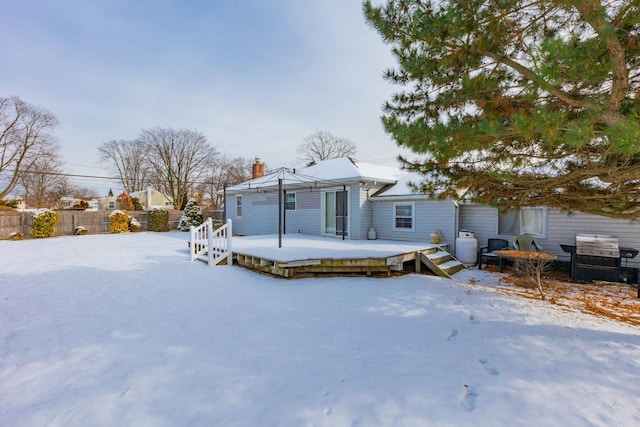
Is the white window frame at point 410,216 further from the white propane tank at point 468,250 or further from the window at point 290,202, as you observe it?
the window at point 290,202

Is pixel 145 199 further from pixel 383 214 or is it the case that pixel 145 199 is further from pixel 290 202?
pixel 383 214

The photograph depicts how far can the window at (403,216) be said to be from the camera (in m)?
10.2

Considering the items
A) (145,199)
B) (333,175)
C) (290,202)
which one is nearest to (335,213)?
(333,175)

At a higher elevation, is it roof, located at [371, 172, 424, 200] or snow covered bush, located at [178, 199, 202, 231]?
roof, located at [371, 172, 424, 200]

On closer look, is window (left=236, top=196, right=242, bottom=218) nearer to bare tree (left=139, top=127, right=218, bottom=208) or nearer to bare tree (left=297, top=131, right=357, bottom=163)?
bare tree (left=139, top=127, right=218, bottom=208)

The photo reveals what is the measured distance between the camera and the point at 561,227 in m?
7.96

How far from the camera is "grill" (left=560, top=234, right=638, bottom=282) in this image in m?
6.52

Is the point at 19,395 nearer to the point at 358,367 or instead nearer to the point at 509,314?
the point at 358,367

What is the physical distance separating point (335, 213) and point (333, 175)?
4.98 feet

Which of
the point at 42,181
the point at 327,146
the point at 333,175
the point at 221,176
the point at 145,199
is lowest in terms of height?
the point at 333,175

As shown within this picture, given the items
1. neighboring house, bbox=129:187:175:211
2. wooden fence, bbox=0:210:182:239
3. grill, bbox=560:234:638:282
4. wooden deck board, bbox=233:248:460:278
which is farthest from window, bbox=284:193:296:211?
neighboring house, bbox=129:187:175:211

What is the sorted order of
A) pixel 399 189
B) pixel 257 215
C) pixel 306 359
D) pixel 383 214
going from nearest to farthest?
pixel 306 359 → pixel 399 189 → pixel 383 214 → pixel 257 215

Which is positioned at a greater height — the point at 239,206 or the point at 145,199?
the point at 145,199

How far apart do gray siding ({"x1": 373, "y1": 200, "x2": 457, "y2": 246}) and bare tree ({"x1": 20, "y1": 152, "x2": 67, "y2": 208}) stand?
2533 centimetres
